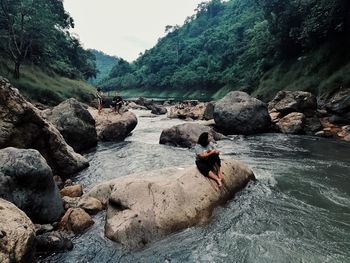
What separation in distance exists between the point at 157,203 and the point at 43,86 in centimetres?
3463

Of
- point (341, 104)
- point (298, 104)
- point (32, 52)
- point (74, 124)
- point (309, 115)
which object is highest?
point (32, 52)

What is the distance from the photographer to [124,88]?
440 feet

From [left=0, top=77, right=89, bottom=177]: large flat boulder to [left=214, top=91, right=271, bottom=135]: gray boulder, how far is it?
35.7 feet

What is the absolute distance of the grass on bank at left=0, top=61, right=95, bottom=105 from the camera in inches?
1421

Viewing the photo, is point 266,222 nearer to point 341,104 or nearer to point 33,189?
point 33,189

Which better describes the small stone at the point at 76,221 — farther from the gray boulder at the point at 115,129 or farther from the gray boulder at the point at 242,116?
the gray boulder at the point at 242,116

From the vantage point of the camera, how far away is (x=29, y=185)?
8859 mm

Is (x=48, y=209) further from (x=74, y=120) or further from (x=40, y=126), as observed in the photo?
(x=74, y=120)

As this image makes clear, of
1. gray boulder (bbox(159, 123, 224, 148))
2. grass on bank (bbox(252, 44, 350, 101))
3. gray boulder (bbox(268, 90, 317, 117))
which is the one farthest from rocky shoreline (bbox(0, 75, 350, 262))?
grass on bank (bbox(252, 44, 350, 101))

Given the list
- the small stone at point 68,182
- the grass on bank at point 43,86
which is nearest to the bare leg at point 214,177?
the small stone at point 68,182

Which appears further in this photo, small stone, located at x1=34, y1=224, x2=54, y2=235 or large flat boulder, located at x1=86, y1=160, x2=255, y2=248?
small stone, located at x1=34, y1=224, x2=54, y2=235

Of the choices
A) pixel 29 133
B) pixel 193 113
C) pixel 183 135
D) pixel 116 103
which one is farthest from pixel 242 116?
pixel 29 133

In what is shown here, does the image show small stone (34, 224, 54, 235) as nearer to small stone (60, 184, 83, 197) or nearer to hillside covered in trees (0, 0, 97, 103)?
small stone (60, 184, 83, 197)

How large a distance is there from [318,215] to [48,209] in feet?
22.8
